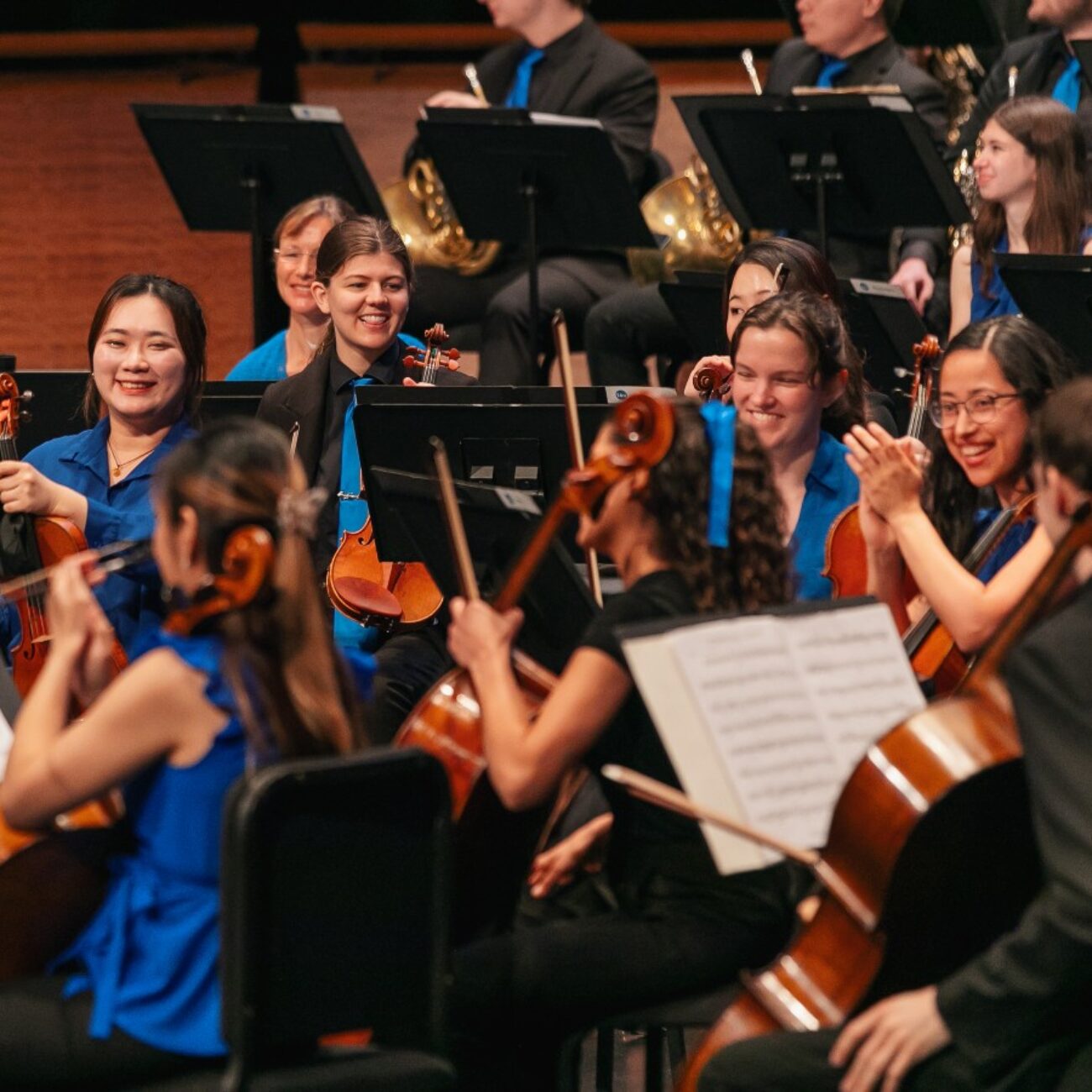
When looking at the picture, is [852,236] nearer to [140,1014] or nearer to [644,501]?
[644,501]

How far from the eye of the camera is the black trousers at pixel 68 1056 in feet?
6.64

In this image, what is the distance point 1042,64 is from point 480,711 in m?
3.50

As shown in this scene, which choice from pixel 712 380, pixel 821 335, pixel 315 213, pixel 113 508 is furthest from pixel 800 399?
pixel 315 213

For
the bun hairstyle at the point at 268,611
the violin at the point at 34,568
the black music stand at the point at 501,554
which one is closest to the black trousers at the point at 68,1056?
the bun hairstyle at the point at 268,611

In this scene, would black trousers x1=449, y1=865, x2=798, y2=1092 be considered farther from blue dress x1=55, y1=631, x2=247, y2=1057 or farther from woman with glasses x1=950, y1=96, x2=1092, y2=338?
woman with glasses x1=950, y1=96, x2=1092, y2=338

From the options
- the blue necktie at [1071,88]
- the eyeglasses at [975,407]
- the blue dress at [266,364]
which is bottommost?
the eyeglasses at [975,407]

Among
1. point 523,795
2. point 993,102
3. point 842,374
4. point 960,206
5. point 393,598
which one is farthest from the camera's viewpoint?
point 993,102

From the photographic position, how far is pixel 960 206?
14.9 feet

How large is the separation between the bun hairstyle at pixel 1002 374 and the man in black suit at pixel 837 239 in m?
2.21

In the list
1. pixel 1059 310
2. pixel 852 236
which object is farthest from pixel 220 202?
pixel 1059 310

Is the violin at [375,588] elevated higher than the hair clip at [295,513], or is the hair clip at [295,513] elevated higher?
the hair clip at [295,513]

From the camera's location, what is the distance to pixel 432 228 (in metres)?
5.78

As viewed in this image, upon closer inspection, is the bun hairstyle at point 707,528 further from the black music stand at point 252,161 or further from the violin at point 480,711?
the black music stand at point 252,161

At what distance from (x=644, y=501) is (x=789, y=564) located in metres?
0.23
